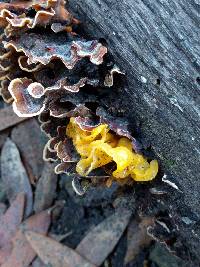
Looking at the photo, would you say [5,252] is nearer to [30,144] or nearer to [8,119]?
[30,144]

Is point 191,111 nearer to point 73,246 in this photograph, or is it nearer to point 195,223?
point 195,223

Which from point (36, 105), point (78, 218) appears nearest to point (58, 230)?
point (78, 218)

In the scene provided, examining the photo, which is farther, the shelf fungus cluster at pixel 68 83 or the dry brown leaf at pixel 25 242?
the dry brown leaf at pixel 25 242

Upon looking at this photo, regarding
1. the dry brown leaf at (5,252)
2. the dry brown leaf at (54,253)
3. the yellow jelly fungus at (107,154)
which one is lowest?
the dry brown leaf at (5,252)

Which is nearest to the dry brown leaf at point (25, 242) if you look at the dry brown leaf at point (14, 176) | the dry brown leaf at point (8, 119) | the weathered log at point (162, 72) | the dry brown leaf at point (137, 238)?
the dry brown leaf at point (14, 176)

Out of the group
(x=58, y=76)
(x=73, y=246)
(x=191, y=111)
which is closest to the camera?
(x=191, y=111)

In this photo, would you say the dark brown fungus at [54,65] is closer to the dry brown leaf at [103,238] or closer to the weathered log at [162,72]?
the weathered log at [162,72]
